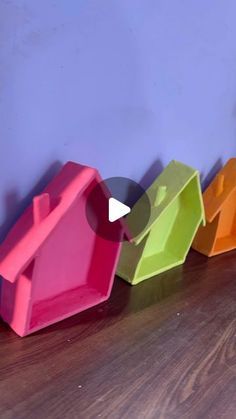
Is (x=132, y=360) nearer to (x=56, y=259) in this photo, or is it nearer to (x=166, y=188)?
(x=56, y=259)

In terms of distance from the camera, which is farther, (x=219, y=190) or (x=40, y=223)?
(x=219, y=190)

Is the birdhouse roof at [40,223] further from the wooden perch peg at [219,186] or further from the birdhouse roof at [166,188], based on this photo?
the wooden perch peg at [219,186]

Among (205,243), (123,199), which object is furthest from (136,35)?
(205,243)

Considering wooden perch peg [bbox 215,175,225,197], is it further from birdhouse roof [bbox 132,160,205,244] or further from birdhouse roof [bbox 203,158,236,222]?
birdhouse roof [bbox 132,160,205,244]

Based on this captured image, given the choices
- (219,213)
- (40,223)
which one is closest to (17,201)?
(40,223)

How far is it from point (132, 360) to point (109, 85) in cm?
35

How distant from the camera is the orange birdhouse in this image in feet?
2.74

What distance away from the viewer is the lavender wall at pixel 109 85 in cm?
57

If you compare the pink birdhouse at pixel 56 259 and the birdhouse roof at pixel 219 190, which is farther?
the birdhouse roof at pixel 219 190

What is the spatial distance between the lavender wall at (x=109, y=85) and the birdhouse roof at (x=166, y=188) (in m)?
0.03

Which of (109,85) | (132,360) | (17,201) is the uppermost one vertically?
(109,85)

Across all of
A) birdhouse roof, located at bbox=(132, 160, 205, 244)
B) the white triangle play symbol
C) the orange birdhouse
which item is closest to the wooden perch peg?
the orange birdhouse

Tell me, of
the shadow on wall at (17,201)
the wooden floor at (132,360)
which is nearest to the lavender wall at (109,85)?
the shadow on wall at (17,201)

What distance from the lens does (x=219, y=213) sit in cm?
84
